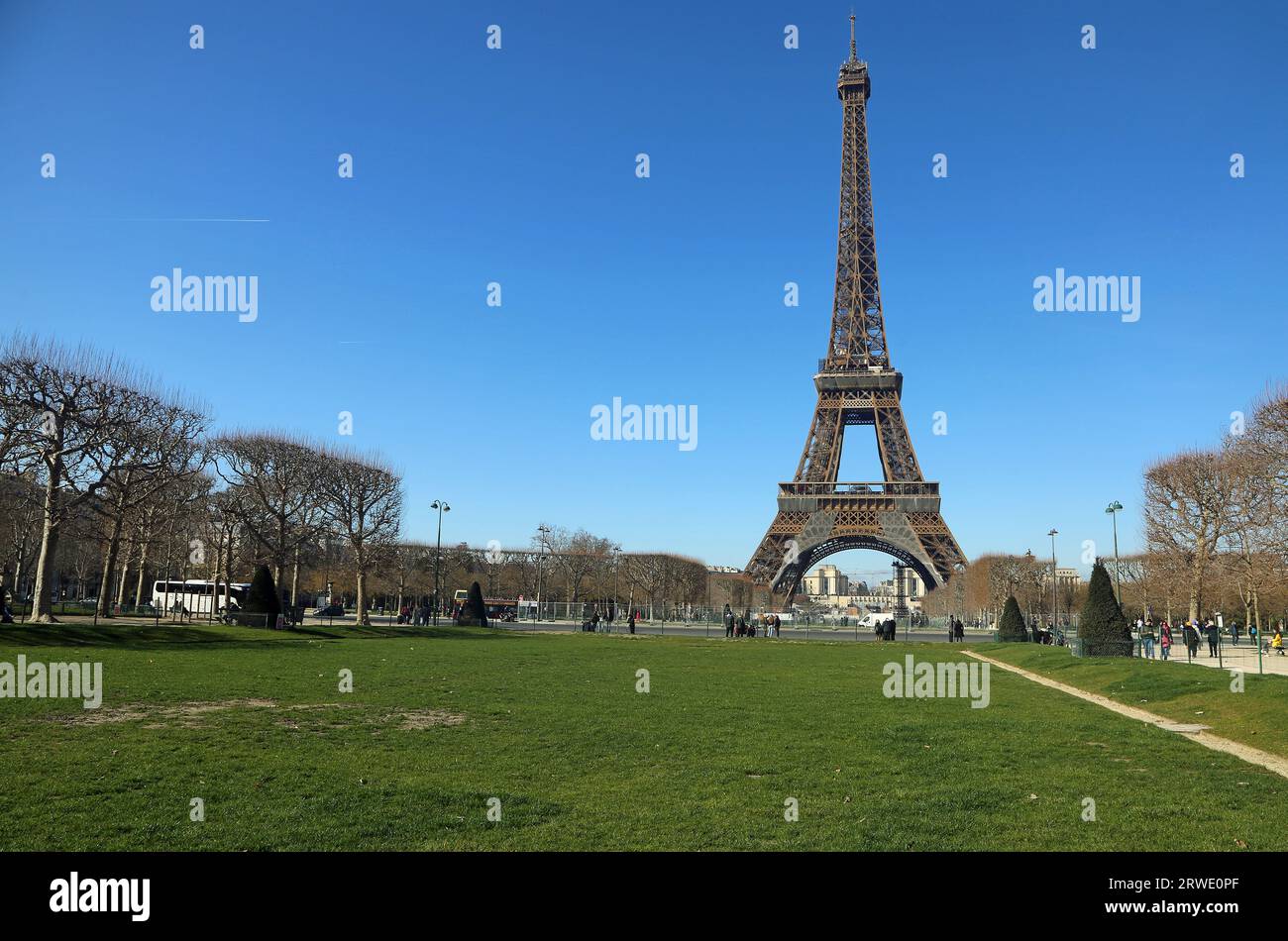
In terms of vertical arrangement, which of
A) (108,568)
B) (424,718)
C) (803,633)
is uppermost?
(108,568)

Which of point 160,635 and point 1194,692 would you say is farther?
point 160,635

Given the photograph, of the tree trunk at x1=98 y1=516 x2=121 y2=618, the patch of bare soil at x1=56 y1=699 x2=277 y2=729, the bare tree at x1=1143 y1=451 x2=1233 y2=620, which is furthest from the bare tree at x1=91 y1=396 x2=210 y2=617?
the bare tree at x1=1143 y1=451 x2=1233 y2=620

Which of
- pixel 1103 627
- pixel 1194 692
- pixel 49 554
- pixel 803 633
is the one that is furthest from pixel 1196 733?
pixel 803 633

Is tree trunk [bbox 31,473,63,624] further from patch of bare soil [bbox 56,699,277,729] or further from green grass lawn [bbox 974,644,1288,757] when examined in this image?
green grass lawn [bbox 974,644,1288,757]

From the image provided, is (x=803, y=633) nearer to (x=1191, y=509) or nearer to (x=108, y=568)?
(x=1191, y=509)

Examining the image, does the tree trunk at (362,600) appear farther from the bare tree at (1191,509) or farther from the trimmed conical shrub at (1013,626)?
the bare tree at (1191,509)
